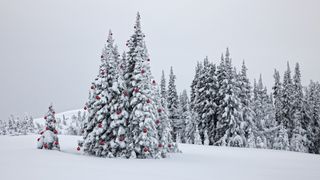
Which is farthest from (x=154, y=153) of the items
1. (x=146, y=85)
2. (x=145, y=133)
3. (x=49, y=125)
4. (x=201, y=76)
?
(x=201, y=76)

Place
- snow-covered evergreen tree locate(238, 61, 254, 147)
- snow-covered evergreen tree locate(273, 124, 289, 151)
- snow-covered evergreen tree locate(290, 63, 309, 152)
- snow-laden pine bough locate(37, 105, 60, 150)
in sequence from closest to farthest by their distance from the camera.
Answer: snow-laden pine bough locate(37, 105, 60, 150), snow-covered evergreen tree locate(238, 61, 254, 147), snow-covered evergreen tree locate(273, 124, 289, 151), snow-covered evergreen tree locate(290, 63, 309, 152)

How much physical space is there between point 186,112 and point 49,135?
3520 cm

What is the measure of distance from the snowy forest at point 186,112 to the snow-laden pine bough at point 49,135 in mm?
286

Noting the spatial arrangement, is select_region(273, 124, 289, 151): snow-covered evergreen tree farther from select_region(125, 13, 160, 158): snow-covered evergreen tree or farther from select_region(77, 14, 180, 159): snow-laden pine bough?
select_region(125, 13, 160, 158): snow-covered evergreen tree

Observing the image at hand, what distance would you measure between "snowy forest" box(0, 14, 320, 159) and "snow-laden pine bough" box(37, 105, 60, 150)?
29cm

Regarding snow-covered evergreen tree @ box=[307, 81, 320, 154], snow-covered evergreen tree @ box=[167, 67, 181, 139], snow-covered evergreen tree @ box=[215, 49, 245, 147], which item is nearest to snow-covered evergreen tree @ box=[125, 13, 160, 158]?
snow-covered evergreen tree @ box=[215, 49, 245, 147]

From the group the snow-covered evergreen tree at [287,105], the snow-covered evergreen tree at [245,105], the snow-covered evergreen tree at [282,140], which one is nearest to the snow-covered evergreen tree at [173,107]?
the snow-covered evergreen tree at [245,105]

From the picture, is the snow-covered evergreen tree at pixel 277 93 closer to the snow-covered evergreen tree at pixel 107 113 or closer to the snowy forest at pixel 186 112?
the snowy forest at pixel 186 112

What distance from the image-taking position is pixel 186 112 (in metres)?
57.5

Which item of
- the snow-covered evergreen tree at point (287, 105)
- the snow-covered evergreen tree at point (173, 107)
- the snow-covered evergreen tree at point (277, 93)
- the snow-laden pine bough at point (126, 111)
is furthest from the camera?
the snow-covered evergreen tree at point (277, 93)

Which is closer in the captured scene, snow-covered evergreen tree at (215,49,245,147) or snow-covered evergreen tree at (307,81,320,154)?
snow-covered evergreen tree at (215,49,245,147)

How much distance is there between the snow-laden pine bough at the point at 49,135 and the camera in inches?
1010

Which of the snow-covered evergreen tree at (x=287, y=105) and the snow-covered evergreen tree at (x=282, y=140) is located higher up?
the snow-covered evergreen tree at (x=287, y=105)

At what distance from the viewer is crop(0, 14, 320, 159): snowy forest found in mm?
26750
